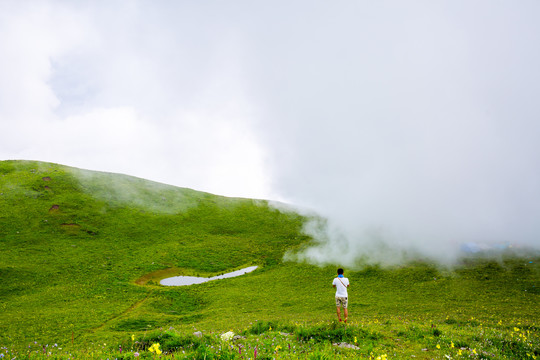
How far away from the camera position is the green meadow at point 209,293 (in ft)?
Result: 43.0

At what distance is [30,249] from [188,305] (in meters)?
42.1

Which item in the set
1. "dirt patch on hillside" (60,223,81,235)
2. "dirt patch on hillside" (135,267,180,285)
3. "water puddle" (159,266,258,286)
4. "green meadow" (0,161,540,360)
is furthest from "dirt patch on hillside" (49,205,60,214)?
"water puddle" (159,266,258,286)

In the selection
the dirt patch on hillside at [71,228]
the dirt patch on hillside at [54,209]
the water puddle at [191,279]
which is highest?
the dirt patch on hillside at [54,209]

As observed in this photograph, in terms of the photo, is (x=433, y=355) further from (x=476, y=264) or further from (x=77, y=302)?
(x=77, y=302)

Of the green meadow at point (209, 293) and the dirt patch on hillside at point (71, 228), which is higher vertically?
the dirt patch on hillside at point (71, 228)

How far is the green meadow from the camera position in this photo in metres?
13.1

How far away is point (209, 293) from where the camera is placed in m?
46.7

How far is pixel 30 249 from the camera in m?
59.3

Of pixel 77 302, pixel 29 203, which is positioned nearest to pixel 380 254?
pixel 77 302

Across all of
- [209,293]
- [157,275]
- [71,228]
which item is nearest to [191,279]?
[157,275]

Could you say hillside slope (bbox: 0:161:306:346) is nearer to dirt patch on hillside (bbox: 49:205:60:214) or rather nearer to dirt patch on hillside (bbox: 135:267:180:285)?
dirt patch on hillside (bbox: 49:205:60:214)

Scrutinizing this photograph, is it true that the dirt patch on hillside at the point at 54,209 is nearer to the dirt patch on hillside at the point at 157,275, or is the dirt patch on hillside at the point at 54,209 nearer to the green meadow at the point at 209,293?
the green meadow at the point at 209,293

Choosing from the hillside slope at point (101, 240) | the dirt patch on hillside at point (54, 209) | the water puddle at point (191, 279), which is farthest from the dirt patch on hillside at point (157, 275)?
the dirt patch on hillside at point (54, 209)

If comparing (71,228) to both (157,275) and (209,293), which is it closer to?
(157,275)
